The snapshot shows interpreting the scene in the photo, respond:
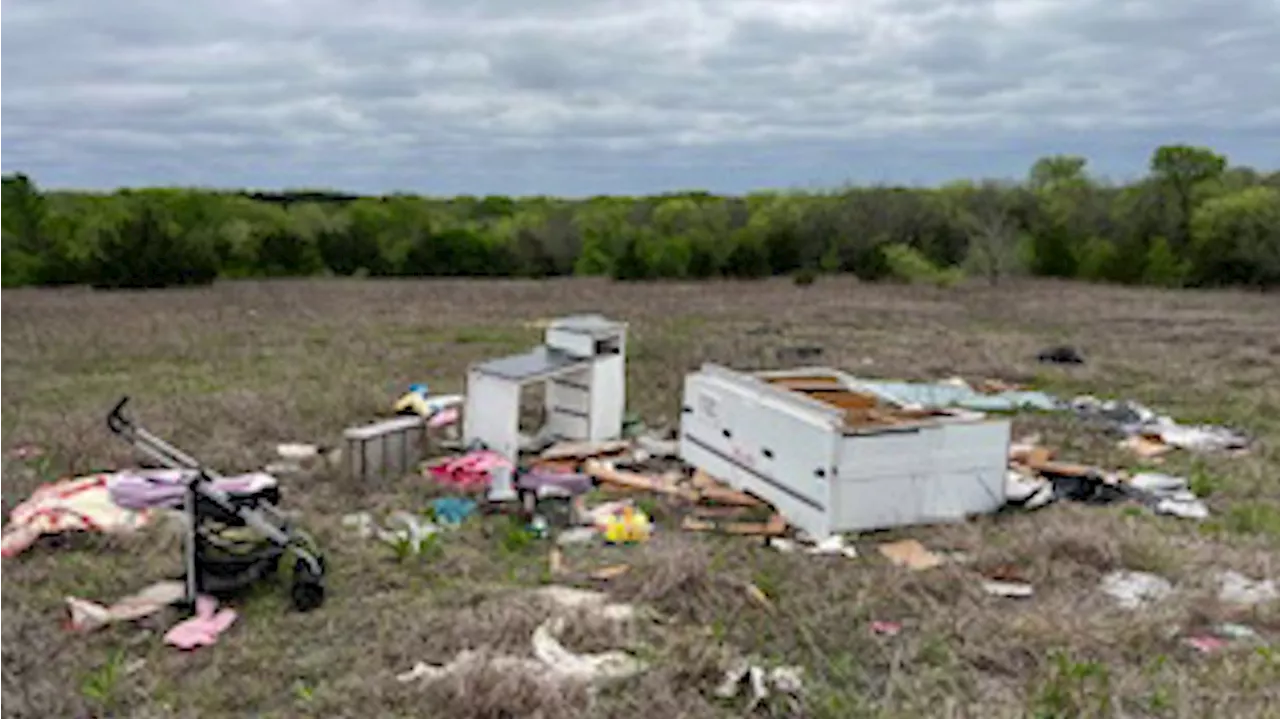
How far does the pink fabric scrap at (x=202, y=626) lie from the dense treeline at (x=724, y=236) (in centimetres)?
2181

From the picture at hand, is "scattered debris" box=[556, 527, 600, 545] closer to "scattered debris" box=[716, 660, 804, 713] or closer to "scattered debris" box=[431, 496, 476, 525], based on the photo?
"scattered debris" box=[431, 496, 476, 525]

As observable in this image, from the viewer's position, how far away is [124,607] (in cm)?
477

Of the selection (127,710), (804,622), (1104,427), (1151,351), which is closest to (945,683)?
(804,622)

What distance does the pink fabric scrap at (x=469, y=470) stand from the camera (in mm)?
6926

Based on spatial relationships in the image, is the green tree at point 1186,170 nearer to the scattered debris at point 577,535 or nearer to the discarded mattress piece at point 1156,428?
the discarded mattress piece at point 1156,428

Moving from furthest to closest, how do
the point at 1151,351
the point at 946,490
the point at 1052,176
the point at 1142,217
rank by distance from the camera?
1. the point at 1052,176
2. the point at 1142,217
3. the point at 1151,351
4. the point at 946,490

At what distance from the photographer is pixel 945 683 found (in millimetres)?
4141

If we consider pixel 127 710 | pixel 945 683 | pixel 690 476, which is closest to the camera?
pixel 127 710

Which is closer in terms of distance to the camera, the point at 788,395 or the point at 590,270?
the point at 788,395

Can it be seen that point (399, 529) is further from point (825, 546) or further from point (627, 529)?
point (825, 546)

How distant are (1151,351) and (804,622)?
1123 centimetres

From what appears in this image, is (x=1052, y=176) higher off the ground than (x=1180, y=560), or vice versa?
(x=1052, y=176)

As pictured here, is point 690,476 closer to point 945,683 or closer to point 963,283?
point 945,683

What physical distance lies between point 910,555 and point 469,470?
2.85 metres
